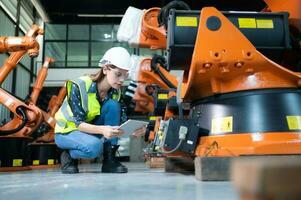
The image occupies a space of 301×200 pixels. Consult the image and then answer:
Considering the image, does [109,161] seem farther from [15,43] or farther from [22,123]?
[22,123]

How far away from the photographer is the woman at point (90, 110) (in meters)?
2.56

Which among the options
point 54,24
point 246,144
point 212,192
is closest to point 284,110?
point 246,144

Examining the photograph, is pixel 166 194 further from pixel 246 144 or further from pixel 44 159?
pixel 44 159

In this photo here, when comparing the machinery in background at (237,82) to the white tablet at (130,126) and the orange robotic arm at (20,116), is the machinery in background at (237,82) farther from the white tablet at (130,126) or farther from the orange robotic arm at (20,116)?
the orange robotic arm at (20,116)

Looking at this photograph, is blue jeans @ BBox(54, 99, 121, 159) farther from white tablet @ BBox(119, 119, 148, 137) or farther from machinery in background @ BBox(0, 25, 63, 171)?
machinery in background @ BBox(0, 25, 63, 171)

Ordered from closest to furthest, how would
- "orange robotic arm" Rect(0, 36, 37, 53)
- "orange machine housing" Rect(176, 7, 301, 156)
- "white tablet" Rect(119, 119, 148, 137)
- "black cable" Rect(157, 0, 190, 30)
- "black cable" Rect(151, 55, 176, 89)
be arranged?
"orange machine housing" Rect(176, 7, 301, 156), "white tablet" Rect(119, 119, 148, 137), "black cable" Rect(157, 0, 190, 30), "orange robotic arm" Rect(0, 36, 37, 53), "black cable" Rect(151, 55, 176, 89)

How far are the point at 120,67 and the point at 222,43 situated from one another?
98 centimetres

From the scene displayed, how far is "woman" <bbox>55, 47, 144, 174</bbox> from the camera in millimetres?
2559

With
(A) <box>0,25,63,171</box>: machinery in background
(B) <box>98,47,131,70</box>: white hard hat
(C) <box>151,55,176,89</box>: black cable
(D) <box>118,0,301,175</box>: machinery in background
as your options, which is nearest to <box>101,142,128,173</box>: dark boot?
(B) <box>98,47,131,70</box>: white hard hat

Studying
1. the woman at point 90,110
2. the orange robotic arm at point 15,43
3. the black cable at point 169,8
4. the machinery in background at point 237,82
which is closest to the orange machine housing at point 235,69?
the machinery in background at point 237,82

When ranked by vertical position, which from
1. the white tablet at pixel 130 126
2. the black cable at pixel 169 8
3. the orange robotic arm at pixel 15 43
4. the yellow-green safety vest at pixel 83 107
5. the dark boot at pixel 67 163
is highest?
the black cable at pixel 169 8

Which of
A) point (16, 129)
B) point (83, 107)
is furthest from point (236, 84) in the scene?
point (16, 129)

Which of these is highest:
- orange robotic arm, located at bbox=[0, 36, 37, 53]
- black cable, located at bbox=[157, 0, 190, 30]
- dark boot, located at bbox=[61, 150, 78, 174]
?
black cable, located at bbox=[157, 0, 190, 30]

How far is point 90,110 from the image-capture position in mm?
2674
